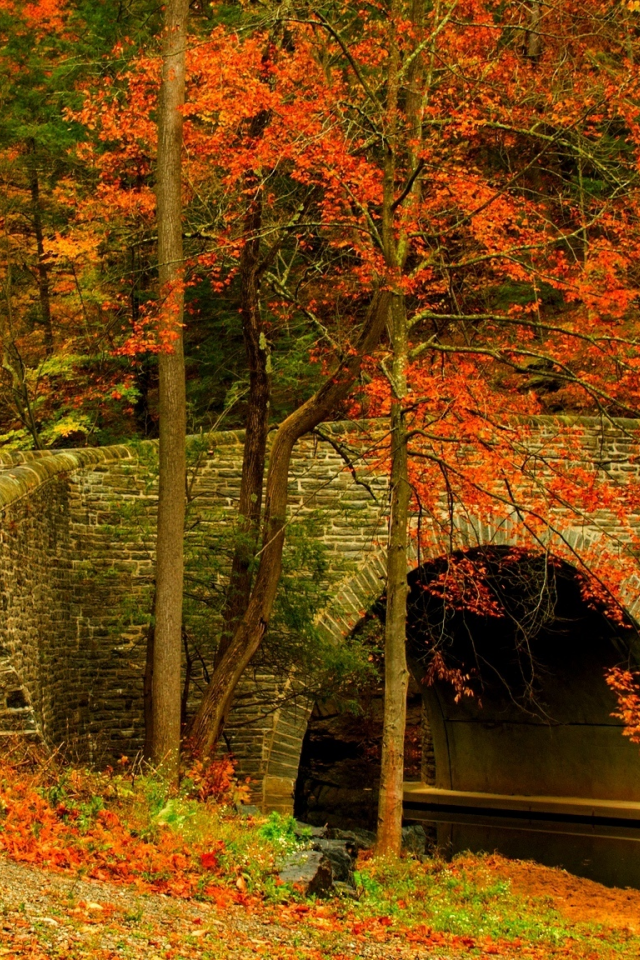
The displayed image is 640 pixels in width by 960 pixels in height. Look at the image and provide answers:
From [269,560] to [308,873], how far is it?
15.0ft

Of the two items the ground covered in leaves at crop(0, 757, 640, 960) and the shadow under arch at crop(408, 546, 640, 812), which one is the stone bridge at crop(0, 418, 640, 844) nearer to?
the ground covered in leaves at crop(0, 757, 640, 960)

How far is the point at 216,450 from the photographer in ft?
46.9

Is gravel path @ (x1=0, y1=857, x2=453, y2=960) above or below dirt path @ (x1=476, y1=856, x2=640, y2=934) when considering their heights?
above

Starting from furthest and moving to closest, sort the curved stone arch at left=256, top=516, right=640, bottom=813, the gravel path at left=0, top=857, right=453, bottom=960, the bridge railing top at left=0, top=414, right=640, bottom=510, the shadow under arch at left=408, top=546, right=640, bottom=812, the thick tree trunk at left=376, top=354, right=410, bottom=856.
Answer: the shadow under arch at left=408, top=546, right=640, bottom=812, the curved stone arch at left=256, top=516, right=640, bottom=813, the bridge railing top at left=0, top=414, right=640, bottom=510, the thick tree trunk at left=376, top=354, right=410, bottom=856, the gravel path at left=0, top=857, right=453, bottom=960

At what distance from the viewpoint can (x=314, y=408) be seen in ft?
38.2

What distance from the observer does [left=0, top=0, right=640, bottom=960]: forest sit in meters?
7.45

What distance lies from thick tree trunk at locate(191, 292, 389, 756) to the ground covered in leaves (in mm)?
1147

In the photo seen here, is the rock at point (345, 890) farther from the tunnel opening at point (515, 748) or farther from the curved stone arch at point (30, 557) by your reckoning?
the tunnel opening at point (515, 748)

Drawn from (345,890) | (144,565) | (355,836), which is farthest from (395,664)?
(355,836)

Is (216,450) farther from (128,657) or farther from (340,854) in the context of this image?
(340,854)

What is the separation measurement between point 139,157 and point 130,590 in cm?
693

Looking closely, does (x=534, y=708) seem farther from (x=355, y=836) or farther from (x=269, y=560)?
(x=269, y=560)

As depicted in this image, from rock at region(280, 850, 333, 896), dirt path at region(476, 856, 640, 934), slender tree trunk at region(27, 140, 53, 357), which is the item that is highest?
slender tree trunk at region(27, 140, 53, 357)

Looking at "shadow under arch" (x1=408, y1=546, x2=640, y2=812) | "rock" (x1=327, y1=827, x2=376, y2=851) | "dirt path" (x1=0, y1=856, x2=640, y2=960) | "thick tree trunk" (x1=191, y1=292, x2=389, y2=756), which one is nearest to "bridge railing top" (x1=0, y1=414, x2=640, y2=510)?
"thick tree trunk" (x1=191, y1=292, x2=389, y2=756)
